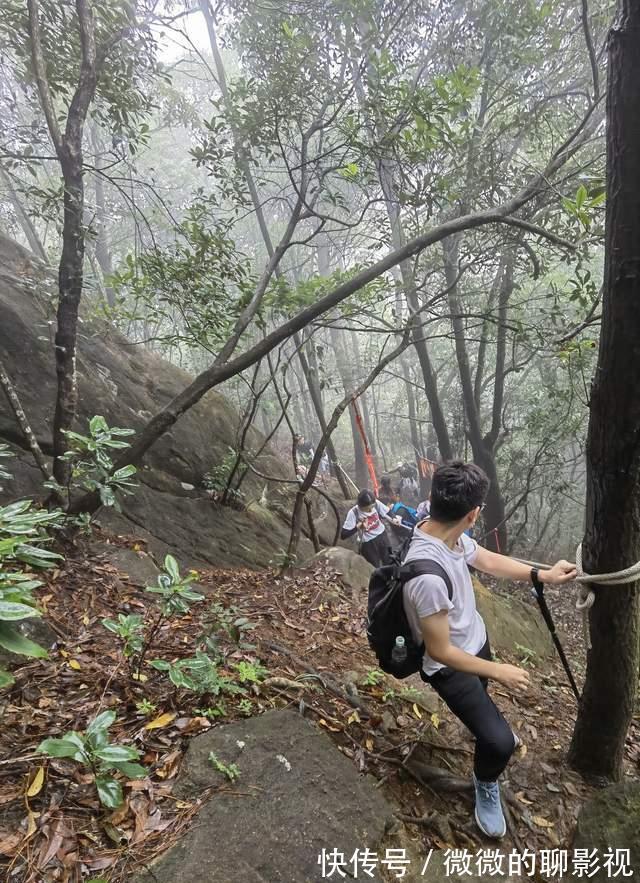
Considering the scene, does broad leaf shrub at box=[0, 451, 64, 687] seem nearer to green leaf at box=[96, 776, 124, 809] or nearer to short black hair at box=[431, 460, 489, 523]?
green leaf at box=[96, 776, 124, 809]

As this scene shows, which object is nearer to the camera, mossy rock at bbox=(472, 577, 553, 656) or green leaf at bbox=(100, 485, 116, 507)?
green leaf at bbox=(100, 485, 116, 507)

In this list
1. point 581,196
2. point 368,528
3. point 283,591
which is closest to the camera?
point 581,196

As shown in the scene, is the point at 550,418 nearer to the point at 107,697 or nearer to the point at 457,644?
the point at 457,644

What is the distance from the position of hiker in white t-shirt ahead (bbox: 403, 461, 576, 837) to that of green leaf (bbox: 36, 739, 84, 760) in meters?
1.35

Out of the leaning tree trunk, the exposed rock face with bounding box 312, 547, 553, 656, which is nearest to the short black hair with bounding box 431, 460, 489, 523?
the leaning tree trunk

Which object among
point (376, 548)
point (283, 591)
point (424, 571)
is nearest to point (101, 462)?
point (424, 571)

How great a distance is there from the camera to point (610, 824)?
2301mm

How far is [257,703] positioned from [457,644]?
3.79 feet

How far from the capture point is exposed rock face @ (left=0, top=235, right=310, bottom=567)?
530 cm

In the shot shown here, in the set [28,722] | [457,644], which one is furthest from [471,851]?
[28,722]

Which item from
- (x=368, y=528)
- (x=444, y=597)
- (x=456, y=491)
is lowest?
(x=368, y=528)

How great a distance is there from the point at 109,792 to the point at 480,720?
158 cm

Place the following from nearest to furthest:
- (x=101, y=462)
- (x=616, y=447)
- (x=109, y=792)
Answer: (x=109, y=792)
(x=616, y=447)
(x=101, y=462)

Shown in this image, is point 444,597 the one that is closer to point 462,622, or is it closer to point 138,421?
point 462,622
